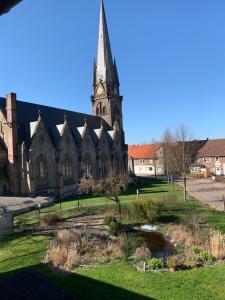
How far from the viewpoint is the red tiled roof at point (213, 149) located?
242 ft

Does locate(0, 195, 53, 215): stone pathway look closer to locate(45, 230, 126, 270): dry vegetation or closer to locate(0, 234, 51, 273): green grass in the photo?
locate(0, 234, 51, 273): green grass

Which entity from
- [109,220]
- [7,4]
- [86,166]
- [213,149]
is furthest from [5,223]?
[213,149]

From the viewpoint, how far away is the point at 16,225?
25922mm

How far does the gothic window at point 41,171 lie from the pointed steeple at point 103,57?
28.7 metres

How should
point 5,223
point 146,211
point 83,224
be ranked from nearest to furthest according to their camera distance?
point 5,223
point 83,224
point 146,211

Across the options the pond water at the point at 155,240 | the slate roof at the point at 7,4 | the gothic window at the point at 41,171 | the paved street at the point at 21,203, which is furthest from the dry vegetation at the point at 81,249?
the gothic window at the point at 41,171

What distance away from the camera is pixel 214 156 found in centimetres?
7369

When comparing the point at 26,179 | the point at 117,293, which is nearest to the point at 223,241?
the point at 117,293

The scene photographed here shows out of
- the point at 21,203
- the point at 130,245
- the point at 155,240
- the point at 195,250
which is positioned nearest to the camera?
the point at 195,250

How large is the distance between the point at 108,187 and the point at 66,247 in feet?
43.8

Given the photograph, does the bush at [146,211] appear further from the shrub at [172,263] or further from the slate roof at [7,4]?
the slate roof at [7,4]

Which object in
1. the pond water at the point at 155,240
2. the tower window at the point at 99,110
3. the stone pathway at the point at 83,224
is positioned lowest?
the pond water at the point at 155,240

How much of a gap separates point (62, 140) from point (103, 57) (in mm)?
26562

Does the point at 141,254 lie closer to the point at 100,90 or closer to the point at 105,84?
the point at 105,84
